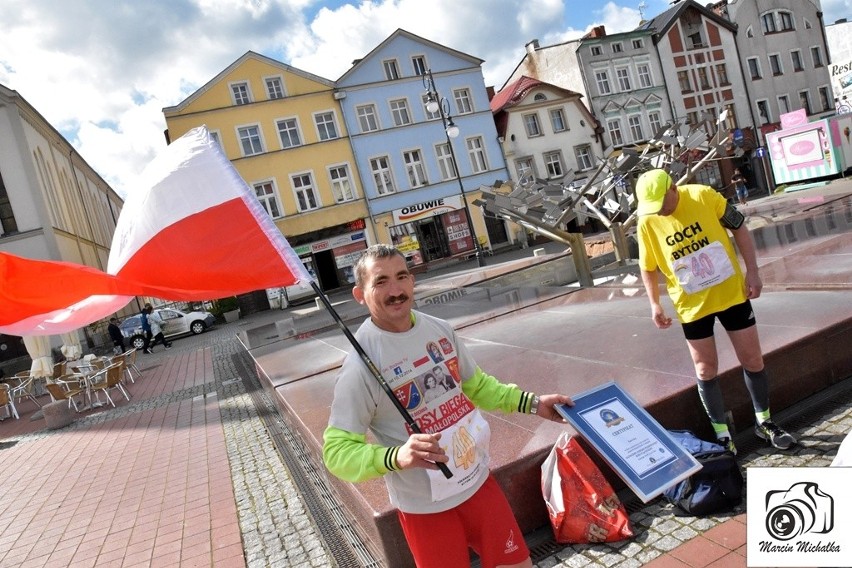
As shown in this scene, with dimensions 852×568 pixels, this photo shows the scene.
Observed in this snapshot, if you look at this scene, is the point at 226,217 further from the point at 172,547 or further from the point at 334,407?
the point at 172,547

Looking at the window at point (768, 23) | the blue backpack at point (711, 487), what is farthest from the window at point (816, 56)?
the blue backpack at point (711, 487)

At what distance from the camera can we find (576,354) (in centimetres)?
593

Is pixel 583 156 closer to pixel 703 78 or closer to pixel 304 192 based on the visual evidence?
pixel 703 78

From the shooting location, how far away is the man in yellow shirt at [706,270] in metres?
3.51

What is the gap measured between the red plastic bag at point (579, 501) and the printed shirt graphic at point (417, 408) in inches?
46.6

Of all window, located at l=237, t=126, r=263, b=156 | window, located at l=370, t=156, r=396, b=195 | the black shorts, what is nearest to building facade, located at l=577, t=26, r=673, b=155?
window, located at l=370, t=156, r=396, b=195

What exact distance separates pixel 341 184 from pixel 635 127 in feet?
65.8

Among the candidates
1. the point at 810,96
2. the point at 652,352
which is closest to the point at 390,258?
the point at 652,352

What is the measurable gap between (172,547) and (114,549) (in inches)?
23.9

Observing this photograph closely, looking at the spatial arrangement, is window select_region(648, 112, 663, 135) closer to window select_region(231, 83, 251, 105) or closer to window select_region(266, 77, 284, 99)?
window select_region(266, 77, 284, 99)

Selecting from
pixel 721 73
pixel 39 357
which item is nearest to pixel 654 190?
pixel 39 357

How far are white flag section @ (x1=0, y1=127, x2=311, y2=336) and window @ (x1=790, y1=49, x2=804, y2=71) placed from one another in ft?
172

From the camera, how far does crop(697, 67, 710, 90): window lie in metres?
41.5

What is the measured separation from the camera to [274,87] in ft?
106
